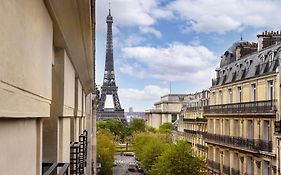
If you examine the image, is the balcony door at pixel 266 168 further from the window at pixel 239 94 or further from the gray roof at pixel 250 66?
the window at pixel 239 94

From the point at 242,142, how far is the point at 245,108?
2271 millimetres

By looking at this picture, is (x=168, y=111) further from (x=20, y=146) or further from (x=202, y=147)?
(x=20, y=146)

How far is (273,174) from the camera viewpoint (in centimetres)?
2558

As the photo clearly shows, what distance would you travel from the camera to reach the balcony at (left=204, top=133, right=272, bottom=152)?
26364mm

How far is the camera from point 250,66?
104ft

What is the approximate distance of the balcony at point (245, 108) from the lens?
2623cm

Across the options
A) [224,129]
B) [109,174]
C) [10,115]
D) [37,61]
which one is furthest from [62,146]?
[109,174]

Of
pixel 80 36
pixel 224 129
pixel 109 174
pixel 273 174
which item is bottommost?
pixel 109 174

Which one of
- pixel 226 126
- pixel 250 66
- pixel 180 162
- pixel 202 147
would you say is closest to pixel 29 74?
pixel 250 66

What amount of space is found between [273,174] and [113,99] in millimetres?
103346

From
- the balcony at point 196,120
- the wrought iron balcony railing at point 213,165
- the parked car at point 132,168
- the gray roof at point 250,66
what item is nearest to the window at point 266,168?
the gray roof at point 250,66

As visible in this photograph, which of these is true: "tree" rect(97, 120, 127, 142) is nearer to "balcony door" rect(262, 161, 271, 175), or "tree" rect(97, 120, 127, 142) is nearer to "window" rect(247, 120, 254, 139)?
"window" rect(247, 120, 254, 139)

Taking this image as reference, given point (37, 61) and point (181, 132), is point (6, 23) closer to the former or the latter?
point (37, 61)

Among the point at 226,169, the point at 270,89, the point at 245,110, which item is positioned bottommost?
the point at 226,169
